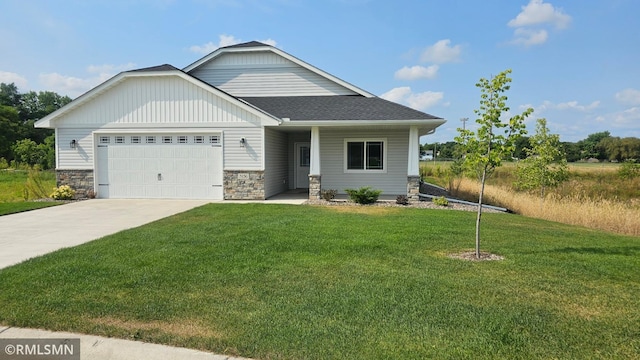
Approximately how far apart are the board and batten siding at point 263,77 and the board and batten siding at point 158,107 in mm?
3818

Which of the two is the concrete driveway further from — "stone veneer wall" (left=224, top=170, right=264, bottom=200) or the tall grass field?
the tall grass field

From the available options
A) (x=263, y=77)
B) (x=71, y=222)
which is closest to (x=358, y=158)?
(x=263, y=77)

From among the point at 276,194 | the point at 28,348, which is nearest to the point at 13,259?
the point at 28,348

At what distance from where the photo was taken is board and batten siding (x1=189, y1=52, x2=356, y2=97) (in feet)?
55.3

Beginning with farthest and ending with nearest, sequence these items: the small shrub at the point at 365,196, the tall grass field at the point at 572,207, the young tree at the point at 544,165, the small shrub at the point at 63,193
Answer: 1. the young tree at the point at 544,165
2. the small shrub at the point at 63,193
3. the small shrub at the point at 365,196
4. the tall grass field at the point at 572,207

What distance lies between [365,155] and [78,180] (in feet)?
34.9

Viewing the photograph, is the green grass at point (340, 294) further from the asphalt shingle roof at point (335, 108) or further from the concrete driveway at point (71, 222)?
the asphalt shingle roof at point (335, 108)

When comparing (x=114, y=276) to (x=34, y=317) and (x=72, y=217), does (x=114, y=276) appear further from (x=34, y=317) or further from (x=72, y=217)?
(x=72, y=217)

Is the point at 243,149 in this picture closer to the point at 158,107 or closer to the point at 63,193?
the point at 158,107

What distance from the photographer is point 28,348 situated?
11.1ft

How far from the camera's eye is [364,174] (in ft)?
50.8

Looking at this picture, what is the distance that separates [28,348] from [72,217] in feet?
25.6

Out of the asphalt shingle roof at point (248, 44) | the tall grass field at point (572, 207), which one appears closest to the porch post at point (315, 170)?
the asphalt shingle roof at point (248, 44)

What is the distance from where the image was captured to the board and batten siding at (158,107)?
13.4 meters
